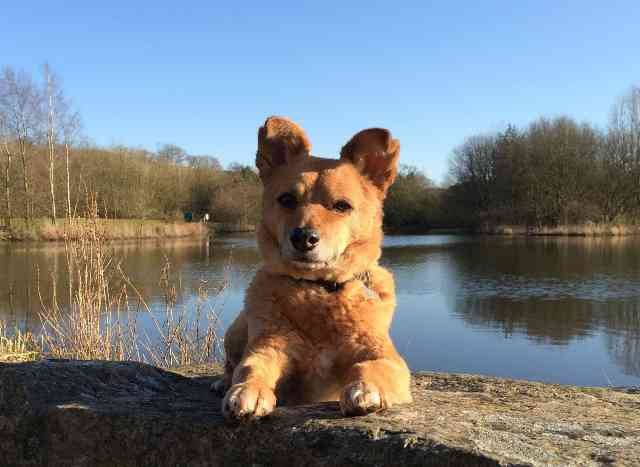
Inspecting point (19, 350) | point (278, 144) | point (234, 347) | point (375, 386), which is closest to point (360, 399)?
point (375, 386)

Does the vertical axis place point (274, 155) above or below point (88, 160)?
below

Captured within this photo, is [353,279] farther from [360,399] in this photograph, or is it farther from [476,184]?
[476,184]

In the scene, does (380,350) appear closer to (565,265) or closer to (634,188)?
(565,265)

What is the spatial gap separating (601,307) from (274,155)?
1661 cm

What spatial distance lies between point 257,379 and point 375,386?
1.74 ft

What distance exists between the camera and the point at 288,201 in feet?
9.22

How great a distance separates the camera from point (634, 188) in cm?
4853

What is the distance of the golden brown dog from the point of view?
259 centimetres

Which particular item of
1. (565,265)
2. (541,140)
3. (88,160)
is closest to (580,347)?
(565,265)

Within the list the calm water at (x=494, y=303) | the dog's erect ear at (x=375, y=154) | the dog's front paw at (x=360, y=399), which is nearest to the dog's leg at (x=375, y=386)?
the dog's front paw at (x=360, y=399)

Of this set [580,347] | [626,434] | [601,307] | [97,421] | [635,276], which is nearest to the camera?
[626,434]

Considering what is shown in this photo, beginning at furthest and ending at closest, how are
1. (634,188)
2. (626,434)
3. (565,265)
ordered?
1. (634,188)
2. (565,265)
3. (626,434)

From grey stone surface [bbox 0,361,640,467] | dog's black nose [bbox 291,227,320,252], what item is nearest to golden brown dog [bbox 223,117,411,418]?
dog's black nose [bbox 291,227,320,252]

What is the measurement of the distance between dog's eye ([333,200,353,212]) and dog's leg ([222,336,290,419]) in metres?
0.73
